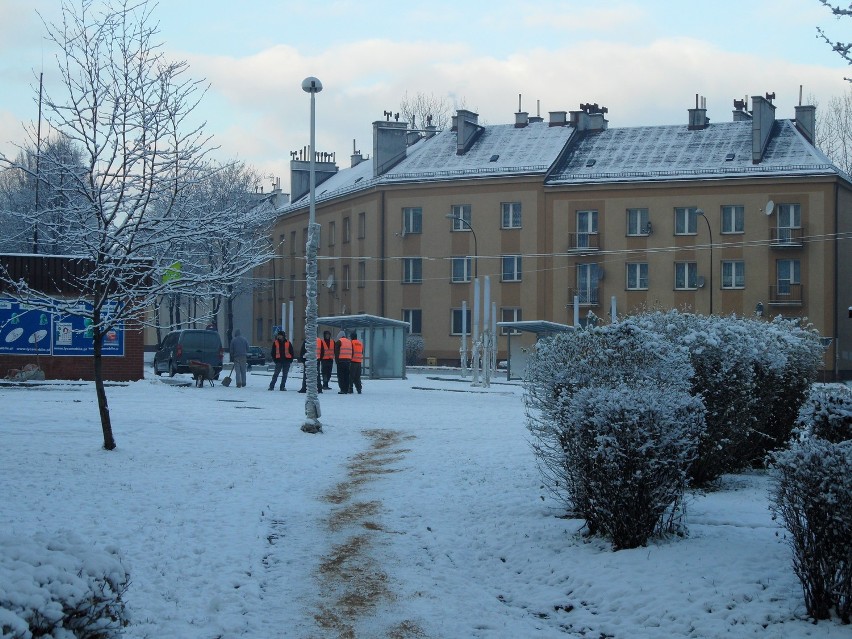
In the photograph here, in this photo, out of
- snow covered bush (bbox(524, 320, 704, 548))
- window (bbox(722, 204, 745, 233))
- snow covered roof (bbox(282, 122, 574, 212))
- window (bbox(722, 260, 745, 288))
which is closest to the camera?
snow covered bush (bbox(524, 320, 704, 548))

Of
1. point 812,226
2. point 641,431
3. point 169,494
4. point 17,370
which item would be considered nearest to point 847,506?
point 641,431

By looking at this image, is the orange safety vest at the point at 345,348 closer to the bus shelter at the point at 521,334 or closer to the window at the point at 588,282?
the bus shelter at the point at 521,334

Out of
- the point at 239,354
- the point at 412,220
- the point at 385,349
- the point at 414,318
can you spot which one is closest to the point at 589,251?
the point at 412,220

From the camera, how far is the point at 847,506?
6367 millimetres

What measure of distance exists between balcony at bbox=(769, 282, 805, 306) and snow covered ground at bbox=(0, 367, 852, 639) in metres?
39.1

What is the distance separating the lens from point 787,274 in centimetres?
5400

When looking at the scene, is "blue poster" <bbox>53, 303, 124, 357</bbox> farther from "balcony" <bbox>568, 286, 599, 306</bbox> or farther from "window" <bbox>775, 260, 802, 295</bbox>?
"window" <bbox>775, 260, 802, 295</bbox>

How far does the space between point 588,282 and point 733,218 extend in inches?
304

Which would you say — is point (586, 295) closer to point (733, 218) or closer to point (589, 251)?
point (589, 251)

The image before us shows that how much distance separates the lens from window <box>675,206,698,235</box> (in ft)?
182

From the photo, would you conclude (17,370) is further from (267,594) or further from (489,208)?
(489,208)

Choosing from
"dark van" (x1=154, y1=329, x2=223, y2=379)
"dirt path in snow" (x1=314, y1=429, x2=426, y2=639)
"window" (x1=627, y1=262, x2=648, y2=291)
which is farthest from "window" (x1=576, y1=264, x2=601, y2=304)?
"dirt path in snow" (x1=314, y1=429, x2=426, y2=639)

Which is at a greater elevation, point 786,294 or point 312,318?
point 786,294

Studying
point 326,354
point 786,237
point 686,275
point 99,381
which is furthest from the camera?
point 686,275
